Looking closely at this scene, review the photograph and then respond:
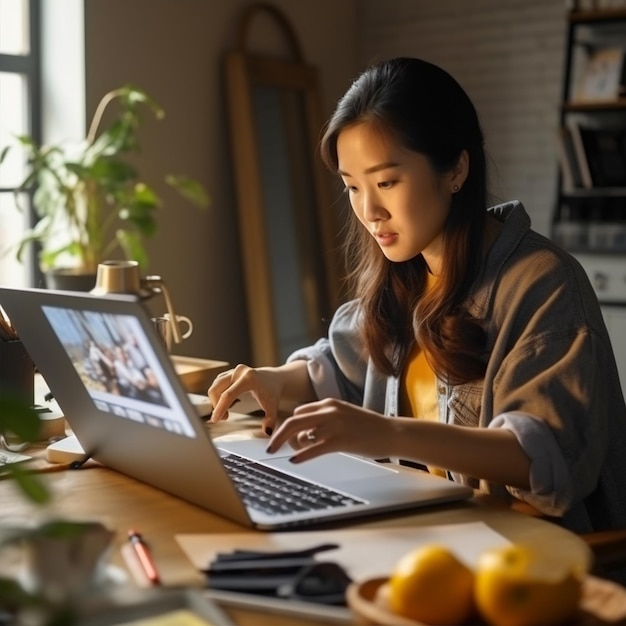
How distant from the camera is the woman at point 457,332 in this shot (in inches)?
58.5

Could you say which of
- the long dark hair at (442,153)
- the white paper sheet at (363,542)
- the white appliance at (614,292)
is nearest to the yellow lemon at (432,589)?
the white paper sheet at (363,542)

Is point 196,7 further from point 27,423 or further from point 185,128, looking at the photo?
point 27,423

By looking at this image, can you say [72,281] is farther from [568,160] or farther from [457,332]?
[568,160]

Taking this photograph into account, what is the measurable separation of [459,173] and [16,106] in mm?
2304

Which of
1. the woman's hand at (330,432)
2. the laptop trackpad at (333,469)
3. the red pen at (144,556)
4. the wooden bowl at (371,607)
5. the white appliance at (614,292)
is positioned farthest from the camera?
the white appliance at (614,292)

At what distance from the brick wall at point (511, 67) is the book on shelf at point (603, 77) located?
0.53 feet

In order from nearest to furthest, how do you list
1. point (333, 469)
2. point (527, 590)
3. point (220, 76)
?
point (527, 590) < point (333, 469) < point (220, 76)

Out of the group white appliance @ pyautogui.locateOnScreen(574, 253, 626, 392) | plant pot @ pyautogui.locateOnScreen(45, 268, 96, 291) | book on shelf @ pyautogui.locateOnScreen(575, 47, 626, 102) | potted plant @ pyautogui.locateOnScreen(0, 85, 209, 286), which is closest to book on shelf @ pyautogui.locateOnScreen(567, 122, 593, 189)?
book on shelf @ pyautogui.locateOnScreen(575, 47, 626, 102)

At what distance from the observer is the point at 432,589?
0.90 metres

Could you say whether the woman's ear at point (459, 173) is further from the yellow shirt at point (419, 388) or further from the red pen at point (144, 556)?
the red pen at point (144, 556)

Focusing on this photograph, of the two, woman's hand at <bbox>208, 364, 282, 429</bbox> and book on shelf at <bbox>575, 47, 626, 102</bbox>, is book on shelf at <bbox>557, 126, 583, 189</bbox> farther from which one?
woman's hand at <bbox>208, 364, 282, 429</bbox>

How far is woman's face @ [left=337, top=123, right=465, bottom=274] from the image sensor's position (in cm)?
174

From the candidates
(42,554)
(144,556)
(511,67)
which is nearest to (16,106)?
(511,67)

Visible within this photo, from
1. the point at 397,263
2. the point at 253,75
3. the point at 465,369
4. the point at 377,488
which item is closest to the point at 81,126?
the point at 253,75
